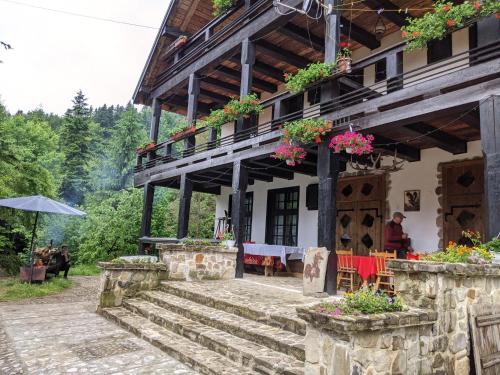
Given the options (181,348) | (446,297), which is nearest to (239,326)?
(181,348)

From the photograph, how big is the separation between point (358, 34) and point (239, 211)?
17.1 feet

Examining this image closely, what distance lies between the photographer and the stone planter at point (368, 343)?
110 inches

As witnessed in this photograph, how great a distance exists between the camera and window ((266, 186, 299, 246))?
37.3ft

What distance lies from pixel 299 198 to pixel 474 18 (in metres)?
6.87

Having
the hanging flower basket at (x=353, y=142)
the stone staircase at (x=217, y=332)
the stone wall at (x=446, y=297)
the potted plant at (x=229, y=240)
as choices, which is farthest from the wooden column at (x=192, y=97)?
the stone wall at (x=446, y=297)

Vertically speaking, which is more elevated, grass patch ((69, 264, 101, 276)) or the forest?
the forest

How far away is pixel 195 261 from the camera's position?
7809 mm

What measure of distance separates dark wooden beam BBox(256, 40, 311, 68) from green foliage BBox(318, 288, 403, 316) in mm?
7955

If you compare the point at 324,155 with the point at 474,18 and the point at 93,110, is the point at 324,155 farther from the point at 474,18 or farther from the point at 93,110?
the point at 93,110

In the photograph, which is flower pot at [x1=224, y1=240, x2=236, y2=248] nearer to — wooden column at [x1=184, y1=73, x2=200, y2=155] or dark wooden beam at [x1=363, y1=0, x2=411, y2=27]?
wooden column at [x1=184, y1=73, x2=200, y2=155]

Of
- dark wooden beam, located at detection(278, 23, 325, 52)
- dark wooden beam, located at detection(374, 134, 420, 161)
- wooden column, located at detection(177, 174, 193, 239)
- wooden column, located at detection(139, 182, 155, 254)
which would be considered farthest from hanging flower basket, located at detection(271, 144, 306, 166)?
wooden column, located at detection(139, 182, 155, 254)

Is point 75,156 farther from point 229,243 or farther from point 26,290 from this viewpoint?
point 229,243

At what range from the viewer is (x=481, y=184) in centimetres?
723

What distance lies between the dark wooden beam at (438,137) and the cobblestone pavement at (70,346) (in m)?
5.31
